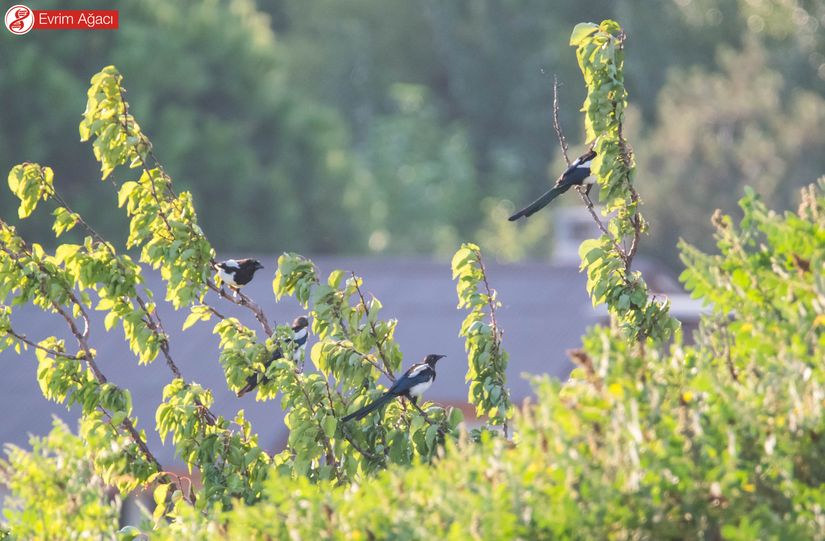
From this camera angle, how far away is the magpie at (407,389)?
6.81m

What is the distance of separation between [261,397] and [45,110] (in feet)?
132

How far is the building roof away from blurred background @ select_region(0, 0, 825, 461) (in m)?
0.05

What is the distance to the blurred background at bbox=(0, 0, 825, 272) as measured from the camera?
48.1 metres

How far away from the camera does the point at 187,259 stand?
720cm

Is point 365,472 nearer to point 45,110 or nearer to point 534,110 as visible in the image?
point 45,110

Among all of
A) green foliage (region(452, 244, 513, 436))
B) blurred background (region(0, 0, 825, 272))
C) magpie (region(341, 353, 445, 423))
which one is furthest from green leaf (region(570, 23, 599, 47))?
blurred background (region(0, 0, 825, 272))

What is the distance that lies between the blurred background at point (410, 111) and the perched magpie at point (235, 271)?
33.8 m

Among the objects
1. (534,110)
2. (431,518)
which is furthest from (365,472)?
(534,110)

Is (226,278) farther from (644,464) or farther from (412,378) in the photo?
(644,464)

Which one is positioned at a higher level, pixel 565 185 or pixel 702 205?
pixel 702 205

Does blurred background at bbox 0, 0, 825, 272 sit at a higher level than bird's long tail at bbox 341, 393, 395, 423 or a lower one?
higher

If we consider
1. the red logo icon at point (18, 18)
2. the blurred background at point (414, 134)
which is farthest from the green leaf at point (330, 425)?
the red logo icon at point (18, 18)

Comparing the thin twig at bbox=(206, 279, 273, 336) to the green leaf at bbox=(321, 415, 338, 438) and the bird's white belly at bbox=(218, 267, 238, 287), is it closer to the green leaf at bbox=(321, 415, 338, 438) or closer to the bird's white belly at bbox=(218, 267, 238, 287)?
the bird's white belly at bbox=(218, 267, 238, 287)

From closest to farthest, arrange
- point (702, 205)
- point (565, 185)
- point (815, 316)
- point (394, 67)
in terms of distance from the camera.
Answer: point (815, 316) → point (565, 185) → point (702, 205) → point (394, 67)
